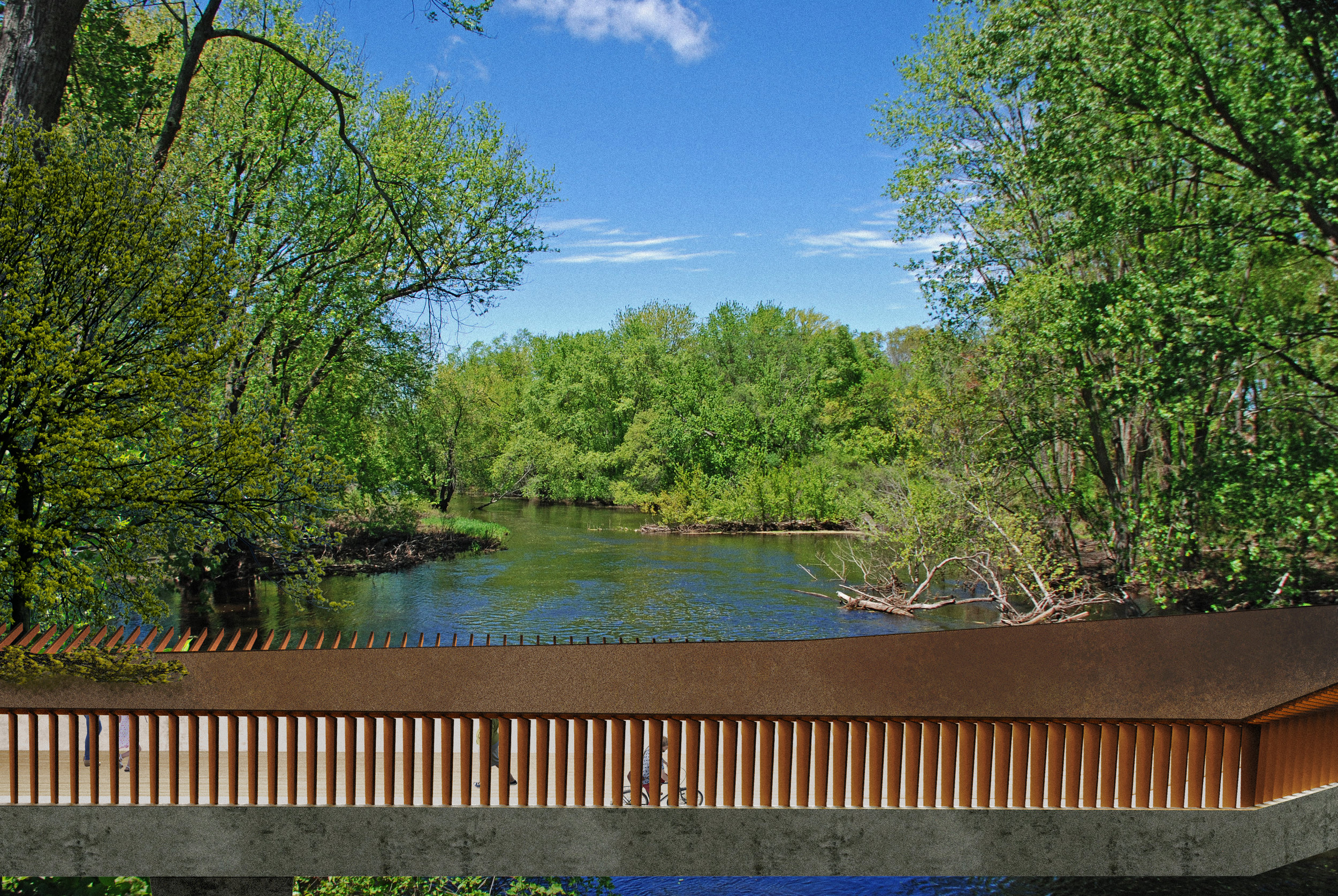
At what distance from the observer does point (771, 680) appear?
601 centimetres

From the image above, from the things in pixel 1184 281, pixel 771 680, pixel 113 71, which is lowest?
pixel 771 680

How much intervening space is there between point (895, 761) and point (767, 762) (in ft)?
2.83

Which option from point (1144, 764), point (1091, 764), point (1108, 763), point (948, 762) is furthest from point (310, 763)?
point (1144, 764)

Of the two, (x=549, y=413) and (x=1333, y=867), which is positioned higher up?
(x=549, y=413)

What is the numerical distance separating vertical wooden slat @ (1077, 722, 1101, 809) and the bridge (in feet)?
0.05

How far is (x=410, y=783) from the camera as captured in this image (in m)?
5.82

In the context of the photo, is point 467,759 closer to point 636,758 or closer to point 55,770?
point 636,758

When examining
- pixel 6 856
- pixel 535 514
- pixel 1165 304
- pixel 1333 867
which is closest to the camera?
pixel 6 856

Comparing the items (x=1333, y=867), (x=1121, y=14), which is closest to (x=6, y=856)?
(x=1333, y=867)

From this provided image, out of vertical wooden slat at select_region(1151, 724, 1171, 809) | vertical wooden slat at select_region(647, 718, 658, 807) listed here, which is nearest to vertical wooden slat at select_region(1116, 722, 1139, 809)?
vertical wooden slat at select_region(1151, 724, 1171, 809)

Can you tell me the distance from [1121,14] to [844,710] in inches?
431

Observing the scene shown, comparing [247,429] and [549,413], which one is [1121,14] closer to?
[247,429]

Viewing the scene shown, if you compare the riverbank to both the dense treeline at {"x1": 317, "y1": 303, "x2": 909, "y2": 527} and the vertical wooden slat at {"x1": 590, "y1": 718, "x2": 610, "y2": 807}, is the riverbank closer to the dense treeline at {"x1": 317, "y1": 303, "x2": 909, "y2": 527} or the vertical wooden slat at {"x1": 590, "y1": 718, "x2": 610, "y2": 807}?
the dense treeline at {"x1": 317, "y1": 303, "x2": 909, "y2": 527}

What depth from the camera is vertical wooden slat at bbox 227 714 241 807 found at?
224 inches
